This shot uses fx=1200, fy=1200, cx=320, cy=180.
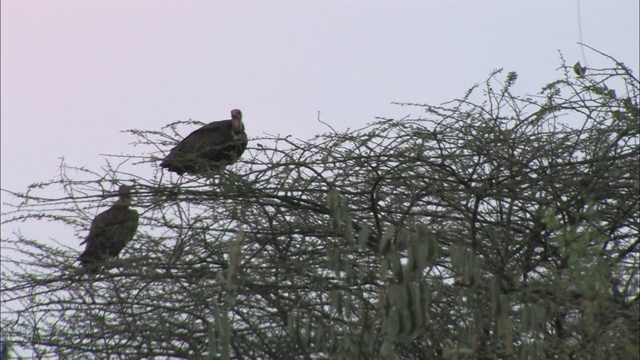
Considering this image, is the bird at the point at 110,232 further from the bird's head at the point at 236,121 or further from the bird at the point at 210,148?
the bird's head at the point at 236,121

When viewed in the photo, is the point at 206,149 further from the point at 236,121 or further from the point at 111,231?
the point at 236,121

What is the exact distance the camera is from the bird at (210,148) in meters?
7.04

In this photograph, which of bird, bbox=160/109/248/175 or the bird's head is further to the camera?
the bird's head

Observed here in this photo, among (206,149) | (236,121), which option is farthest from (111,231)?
(236,121)

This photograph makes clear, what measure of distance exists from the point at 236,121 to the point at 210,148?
185 centimetres

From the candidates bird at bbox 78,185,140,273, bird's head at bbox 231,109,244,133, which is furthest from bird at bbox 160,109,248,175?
bird at bbox 78,185,140,273

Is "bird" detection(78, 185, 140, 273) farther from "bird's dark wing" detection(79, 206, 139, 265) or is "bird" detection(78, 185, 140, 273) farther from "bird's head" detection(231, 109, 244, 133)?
"bird's head" detection(231, 109, 244, 133)

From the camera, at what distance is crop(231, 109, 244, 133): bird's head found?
30.0ft

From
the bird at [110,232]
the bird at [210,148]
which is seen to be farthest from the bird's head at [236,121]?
the bird at [110,232]

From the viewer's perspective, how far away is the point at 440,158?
657cm

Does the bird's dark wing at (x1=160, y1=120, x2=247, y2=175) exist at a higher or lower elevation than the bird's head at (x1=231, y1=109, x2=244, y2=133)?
lower

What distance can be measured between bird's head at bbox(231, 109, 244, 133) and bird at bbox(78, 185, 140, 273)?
1855mm

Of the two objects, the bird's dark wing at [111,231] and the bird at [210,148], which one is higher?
the bird at [210,148]

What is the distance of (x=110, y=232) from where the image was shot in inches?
291
